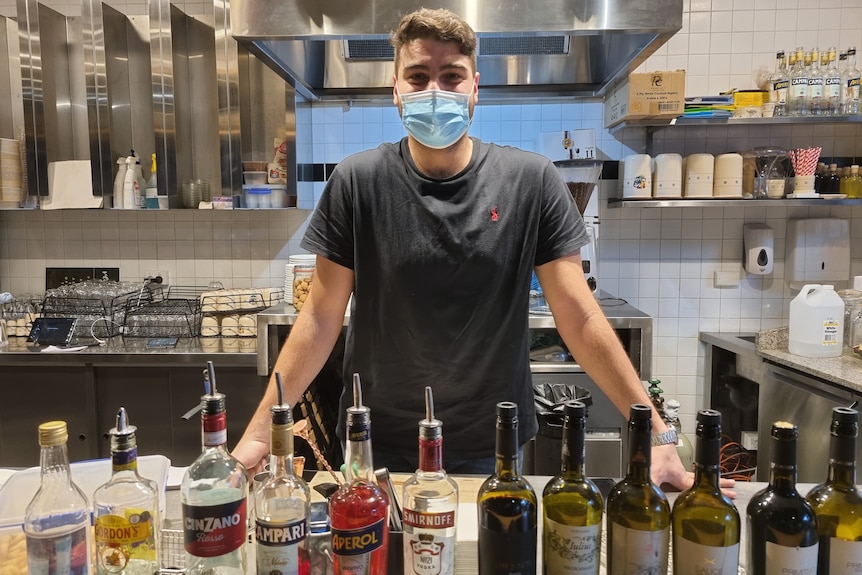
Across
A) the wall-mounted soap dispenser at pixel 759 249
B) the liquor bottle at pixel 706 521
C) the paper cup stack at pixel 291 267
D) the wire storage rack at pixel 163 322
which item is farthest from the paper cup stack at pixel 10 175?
the wall-mounted soap dispenser at pixel 759 249

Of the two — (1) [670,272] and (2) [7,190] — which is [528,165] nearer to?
(1) [670,272]

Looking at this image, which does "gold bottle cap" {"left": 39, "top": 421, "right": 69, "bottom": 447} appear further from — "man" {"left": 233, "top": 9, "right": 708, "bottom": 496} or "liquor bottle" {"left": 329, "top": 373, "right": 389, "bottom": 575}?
"man" {"left": 233, "top": 9, "right": 708, "bottom": 496}

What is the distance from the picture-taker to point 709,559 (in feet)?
2.22

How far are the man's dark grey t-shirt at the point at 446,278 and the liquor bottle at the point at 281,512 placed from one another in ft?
2.62

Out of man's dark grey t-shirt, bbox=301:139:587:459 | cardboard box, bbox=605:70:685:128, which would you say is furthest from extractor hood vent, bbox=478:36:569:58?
man's dark grey t-shirt, bbox=301:139:587:459

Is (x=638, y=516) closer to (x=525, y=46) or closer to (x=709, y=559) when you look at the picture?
(x=709, y=559)

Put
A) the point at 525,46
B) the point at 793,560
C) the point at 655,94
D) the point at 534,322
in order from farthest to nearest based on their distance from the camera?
the point at 655,94, the point at 534,322, the point at 525,46, the point at 793,560

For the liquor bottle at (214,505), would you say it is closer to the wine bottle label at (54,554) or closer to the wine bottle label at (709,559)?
the wine bottle label at (54,554)

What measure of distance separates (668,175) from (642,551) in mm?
2471

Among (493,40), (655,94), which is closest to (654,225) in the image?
(655,94)

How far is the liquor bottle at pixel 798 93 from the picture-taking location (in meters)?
2.83

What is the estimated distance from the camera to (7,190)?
3053 millimetres

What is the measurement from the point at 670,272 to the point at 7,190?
10.7 ft

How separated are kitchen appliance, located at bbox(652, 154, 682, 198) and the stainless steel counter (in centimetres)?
54
